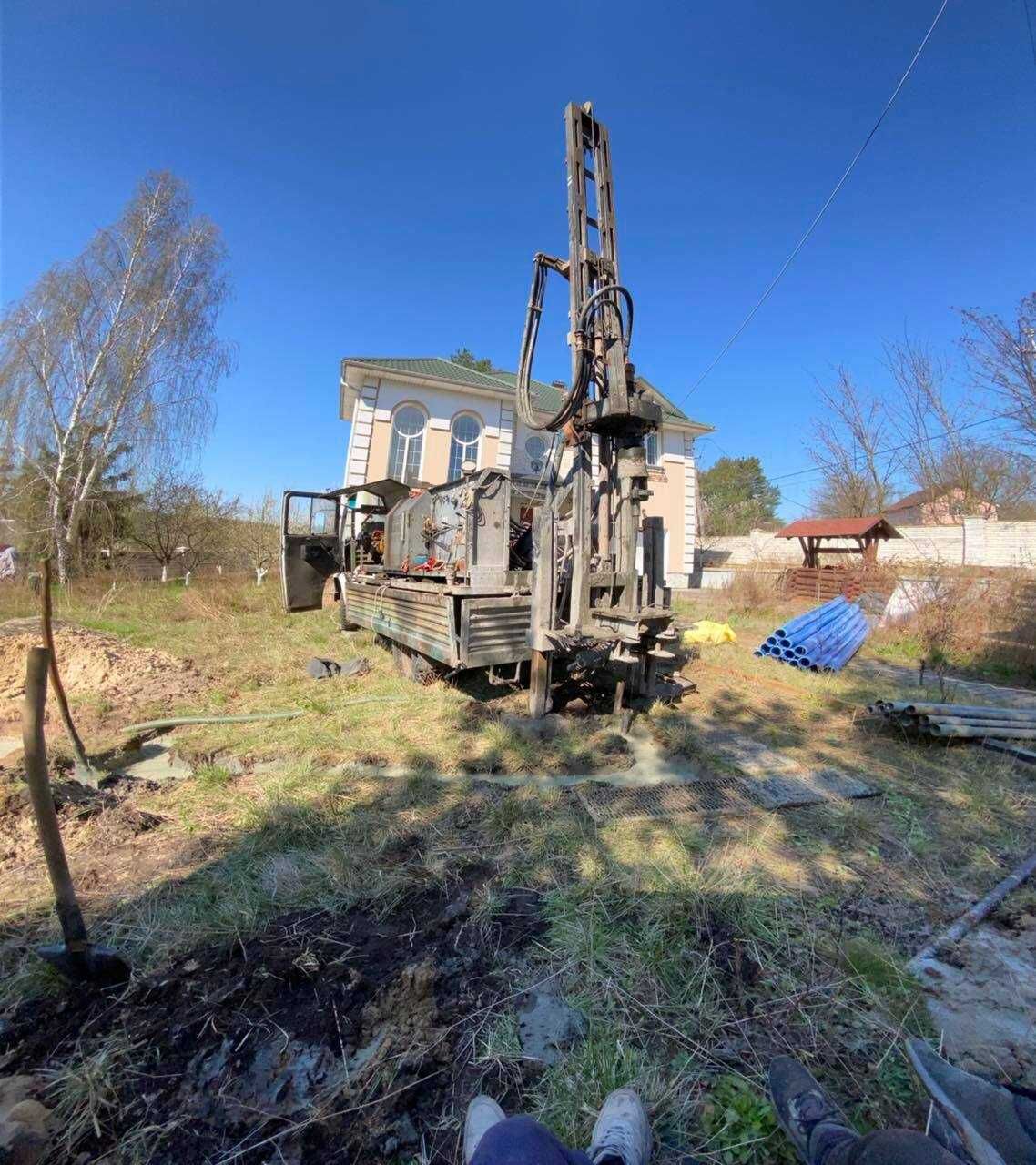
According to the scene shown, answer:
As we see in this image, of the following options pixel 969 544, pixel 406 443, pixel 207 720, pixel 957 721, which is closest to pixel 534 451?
pixel 406 443

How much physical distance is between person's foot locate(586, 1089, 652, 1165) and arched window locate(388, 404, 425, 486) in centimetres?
1583

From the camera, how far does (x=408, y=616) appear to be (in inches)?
231

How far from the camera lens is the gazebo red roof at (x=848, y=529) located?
46.3ft

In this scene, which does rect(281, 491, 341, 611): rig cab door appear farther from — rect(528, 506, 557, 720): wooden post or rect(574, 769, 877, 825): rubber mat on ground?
rect(574, 769, 877, 825): rubber mat on ground

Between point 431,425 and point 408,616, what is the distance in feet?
39.3

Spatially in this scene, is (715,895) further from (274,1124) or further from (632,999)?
(274,1124)

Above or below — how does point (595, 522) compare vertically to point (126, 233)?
Answer: below

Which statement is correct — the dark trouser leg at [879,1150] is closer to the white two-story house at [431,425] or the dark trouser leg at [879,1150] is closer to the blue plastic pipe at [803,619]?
the blue plastic pipe at [803,619]

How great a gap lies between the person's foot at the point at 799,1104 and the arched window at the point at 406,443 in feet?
52.1

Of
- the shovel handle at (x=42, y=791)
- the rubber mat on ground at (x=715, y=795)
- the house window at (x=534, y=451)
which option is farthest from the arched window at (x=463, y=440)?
the shovel handle at (x=42, y=791)

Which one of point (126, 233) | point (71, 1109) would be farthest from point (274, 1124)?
point (126, 233)

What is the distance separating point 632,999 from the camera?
1.91 meters

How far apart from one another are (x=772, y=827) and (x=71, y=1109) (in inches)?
142

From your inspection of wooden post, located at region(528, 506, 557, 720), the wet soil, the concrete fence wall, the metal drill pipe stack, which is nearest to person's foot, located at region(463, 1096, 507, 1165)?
wooden post, located at region(528, 506, 557, 720)
